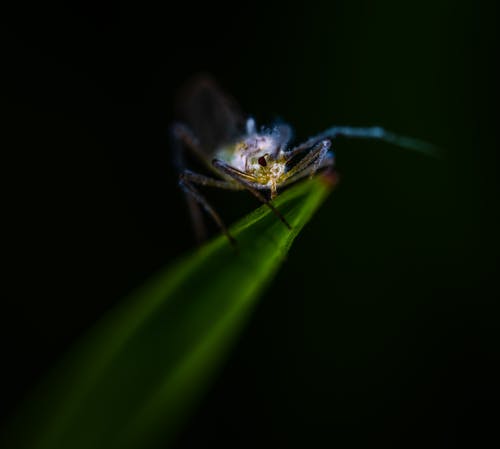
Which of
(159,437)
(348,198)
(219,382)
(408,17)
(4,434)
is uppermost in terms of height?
(408,17)

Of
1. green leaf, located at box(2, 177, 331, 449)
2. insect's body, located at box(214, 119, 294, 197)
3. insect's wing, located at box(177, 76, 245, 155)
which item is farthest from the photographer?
insect's wing, located at box(177, 76, 245, 155)

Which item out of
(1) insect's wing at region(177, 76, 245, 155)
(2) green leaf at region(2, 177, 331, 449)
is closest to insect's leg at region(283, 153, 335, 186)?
(1) insect's wing at region(177, 76, 245, 155)

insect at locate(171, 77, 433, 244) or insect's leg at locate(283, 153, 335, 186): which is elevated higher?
insect at locate(171, 77, 433, 244)

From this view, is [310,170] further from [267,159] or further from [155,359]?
[155,359]

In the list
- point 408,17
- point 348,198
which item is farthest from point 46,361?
point 408,17

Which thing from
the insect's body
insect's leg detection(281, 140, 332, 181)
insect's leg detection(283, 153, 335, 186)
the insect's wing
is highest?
the insect's wing

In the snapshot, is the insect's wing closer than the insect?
No

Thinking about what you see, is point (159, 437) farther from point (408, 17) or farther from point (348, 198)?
point (408, 17)

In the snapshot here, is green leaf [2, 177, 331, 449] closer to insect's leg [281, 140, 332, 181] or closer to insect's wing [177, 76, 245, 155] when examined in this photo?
insect's leg [281, 140, 332, 181]
